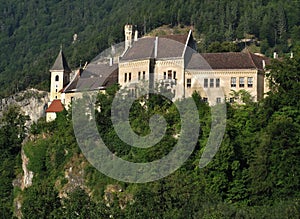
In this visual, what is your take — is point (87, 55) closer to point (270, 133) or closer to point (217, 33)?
point (217, 33)

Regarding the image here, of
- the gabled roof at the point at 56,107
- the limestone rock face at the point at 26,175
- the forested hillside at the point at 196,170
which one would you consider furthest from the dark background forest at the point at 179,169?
the gabled roof at the point at 56,107

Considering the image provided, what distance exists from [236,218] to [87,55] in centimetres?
10228

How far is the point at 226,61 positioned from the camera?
7012cm

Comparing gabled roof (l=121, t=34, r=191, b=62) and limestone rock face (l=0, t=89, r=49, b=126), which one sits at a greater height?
gabled roof (l=121, t=34, r=191, b=62)

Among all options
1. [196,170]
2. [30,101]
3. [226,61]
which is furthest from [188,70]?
[30,101]

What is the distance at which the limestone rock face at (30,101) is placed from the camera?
102200 mm

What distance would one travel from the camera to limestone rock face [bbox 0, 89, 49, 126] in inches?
4024

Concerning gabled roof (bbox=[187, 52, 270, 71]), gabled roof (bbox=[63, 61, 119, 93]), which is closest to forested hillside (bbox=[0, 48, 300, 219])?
gabled roof (bbox=[187, 52, 270, 71])

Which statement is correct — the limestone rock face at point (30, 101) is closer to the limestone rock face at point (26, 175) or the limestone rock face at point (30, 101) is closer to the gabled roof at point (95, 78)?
the gabled roof at point (95, 78)

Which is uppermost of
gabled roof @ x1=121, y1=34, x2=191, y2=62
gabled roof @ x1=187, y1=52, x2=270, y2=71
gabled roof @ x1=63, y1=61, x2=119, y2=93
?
gabled roof @ x1=121, y1=34, x2=191, y2=62

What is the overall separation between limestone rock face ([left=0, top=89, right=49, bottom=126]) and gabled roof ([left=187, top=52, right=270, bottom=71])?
31.7 meters

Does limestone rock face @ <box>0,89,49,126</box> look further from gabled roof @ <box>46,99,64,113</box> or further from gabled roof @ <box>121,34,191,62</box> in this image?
gabled roof @ <box>121,34,191,62</box>

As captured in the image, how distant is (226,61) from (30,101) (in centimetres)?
5481

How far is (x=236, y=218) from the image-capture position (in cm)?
5372
